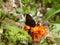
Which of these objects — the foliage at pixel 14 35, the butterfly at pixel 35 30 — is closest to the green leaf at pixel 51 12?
the butterfly at pixel 35 30

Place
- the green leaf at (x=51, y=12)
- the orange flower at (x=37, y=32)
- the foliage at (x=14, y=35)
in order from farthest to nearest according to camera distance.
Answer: the green leaf at (x=51, y=12) < the orange flower at (x=37, y=32) < the foliage at (x=14, y=35)

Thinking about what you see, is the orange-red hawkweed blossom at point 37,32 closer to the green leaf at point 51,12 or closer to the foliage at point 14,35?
the foliage at point 14,35

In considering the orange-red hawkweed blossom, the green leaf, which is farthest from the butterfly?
the green leaf

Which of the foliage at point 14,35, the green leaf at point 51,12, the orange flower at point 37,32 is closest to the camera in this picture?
the foliage at point 14,35

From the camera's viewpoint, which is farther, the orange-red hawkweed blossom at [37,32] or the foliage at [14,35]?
the orange-red hawkweed blossom at [37,32]

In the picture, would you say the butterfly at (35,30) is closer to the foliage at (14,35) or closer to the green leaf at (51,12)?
the foliage at (14,35)

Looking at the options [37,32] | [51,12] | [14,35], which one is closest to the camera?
[14,35]

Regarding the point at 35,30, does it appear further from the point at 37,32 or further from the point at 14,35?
the point at 14,35

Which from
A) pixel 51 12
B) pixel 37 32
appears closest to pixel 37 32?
pixel 37 32

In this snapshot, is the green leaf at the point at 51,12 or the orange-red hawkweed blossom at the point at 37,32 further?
the green leaf at the point at 51,12

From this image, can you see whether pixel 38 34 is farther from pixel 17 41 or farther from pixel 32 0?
pixel 32 0

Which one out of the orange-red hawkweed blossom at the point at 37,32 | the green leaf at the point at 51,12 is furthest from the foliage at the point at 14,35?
the green leaf at the point at 51,12
